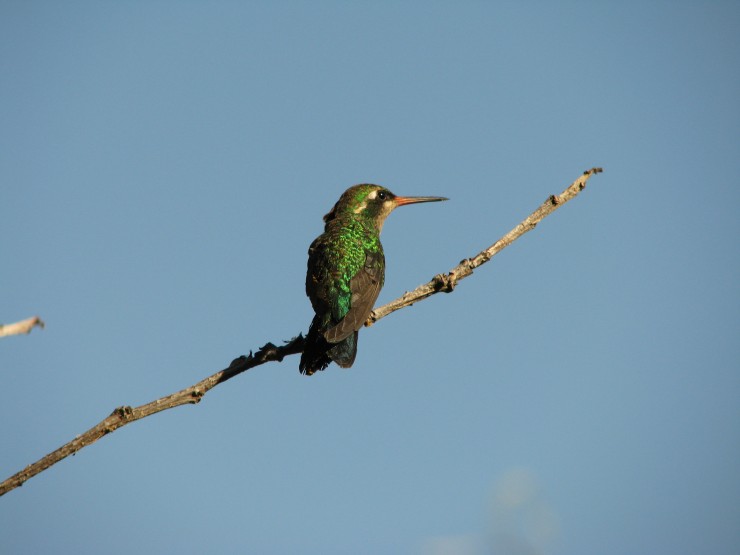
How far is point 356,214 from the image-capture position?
9.34m

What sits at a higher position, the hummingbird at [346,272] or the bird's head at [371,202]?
the bird's head at [371,202]

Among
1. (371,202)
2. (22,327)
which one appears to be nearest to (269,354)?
(22,327)

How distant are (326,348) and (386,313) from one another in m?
0.75

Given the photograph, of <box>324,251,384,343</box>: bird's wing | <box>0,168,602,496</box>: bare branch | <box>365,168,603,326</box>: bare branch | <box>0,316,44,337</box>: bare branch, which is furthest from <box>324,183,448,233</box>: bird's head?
→ <box>0,316,44,337</box>: bare branch

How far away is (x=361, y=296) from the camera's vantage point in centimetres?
745

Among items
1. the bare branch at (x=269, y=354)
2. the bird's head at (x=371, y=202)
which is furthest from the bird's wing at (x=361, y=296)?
the bird's head at (x=371, y=202)

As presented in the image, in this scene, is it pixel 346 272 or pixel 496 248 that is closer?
pixel 496 248

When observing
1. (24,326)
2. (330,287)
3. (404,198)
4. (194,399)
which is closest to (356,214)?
(404,198)

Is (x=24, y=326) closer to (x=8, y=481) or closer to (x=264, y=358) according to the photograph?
(x=8, y=481)

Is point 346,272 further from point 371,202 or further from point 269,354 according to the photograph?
point 269,354

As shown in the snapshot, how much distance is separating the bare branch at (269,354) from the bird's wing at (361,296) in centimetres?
17

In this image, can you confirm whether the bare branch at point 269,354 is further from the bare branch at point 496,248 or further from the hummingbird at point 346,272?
the hummingbird at point 346,272

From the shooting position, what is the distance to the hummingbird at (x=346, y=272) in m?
6.78

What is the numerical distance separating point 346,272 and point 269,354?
2166 mm
